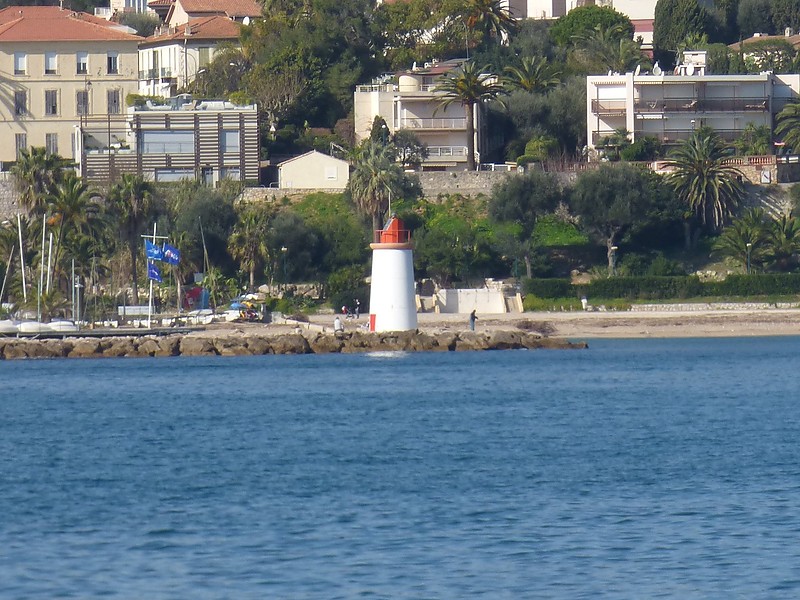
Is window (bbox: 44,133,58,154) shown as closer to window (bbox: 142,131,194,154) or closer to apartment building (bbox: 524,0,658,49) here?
window (bbox: 142,131,194,154)

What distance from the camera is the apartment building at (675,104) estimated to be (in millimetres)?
75375

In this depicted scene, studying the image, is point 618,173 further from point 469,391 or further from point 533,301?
point 469,391

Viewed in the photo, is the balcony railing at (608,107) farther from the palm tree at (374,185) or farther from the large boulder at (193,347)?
the large boulder at (193,347)

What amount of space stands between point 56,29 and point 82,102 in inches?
157

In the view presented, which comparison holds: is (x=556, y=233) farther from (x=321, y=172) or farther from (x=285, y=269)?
(x=285, y=269)

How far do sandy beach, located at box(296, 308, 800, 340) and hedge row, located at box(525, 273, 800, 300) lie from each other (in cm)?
83

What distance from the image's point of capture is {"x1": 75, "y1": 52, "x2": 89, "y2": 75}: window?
3231 inches

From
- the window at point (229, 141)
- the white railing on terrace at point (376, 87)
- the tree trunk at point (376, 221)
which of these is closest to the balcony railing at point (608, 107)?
the white railing on terrace at point (376, 87)

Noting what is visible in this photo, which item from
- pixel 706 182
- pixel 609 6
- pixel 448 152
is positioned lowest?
pixel 706 182

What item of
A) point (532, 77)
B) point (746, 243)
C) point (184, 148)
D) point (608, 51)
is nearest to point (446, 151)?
point (532, 77)

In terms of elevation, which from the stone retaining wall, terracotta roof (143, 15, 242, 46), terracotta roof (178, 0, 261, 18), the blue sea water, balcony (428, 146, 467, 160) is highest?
terracotta roof (178, 0, 261, 18)

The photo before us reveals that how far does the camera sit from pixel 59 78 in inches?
3211

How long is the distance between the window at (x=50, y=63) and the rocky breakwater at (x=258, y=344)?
24.7 m

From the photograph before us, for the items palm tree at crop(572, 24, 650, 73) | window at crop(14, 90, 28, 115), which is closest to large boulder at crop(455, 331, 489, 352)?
palm tree at crop(572, 24, 650, 73)
